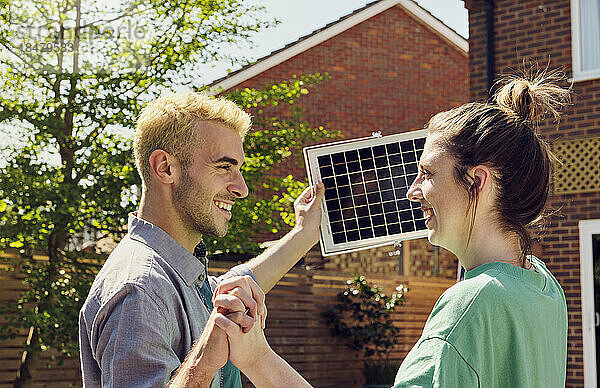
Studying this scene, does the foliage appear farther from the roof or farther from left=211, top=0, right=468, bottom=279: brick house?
the roof

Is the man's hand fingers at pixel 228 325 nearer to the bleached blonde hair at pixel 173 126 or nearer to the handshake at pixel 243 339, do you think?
the handshake at pixel 243 339

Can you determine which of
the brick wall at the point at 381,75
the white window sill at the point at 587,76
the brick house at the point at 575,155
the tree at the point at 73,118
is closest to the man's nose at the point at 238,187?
the tree at the point at 73,118

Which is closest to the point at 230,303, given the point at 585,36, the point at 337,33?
the point at 585,36

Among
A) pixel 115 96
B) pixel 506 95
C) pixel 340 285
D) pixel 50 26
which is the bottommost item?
pixel 340 285

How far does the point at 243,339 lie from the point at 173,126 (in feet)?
3.33

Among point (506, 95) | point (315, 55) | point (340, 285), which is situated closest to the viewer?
point (506, 95)

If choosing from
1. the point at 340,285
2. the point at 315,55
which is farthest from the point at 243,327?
the point at 315,55

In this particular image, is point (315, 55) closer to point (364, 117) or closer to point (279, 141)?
point (364, 117)

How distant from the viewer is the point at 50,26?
8.52 m

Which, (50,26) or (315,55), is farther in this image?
(315,55)

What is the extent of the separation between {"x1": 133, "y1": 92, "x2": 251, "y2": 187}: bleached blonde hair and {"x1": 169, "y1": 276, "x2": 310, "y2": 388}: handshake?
0.87 meters

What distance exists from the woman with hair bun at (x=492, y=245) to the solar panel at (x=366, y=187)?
3.49ft

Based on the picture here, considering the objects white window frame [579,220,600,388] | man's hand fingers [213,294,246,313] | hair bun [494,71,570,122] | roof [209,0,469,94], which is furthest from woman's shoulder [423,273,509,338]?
roof [209,0,469,94]

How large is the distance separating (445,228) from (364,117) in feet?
49.3
